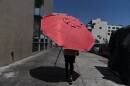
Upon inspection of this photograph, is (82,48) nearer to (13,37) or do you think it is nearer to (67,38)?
(67,38)

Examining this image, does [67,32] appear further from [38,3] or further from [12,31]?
[38,3]

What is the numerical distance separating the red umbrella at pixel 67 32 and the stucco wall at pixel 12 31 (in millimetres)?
3136

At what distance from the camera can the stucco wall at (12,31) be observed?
11430 mm

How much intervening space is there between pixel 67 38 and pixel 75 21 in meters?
1.21

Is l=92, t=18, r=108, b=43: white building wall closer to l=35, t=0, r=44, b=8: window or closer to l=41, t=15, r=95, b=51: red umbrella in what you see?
l=35, t=0, r=44, b=8: window

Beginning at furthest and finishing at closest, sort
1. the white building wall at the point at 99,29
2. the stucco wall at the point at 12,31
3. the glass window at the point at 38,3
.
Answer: the white building wall at the point at 99,29, the glass window at the point at 38,3, the stucco wall at the point at 12,31

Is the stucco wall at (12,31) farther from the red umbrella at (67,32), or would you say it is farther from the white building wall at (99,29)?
the white building wall at (99,29)

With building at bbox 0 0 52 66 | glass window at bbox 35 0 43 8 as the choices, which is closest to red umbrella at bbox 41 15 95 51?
building at bbox 0 0 52 66

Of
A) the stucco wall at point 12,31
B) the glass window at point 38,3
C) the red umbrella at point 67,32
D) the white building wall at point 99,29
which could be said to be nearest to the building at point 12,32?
the stucco wall at point 12,31

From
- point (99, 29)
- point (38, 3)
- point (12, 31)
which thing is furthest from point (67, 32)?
point (99, 29)

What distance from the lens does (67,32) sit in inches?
333

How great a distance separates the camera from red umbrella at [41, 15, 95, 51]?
26.7 feet

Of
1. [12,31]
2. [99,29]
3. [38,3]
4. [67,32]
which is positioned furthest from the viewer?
[99,29]

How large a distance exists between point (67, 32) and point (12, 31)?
5.50 m
